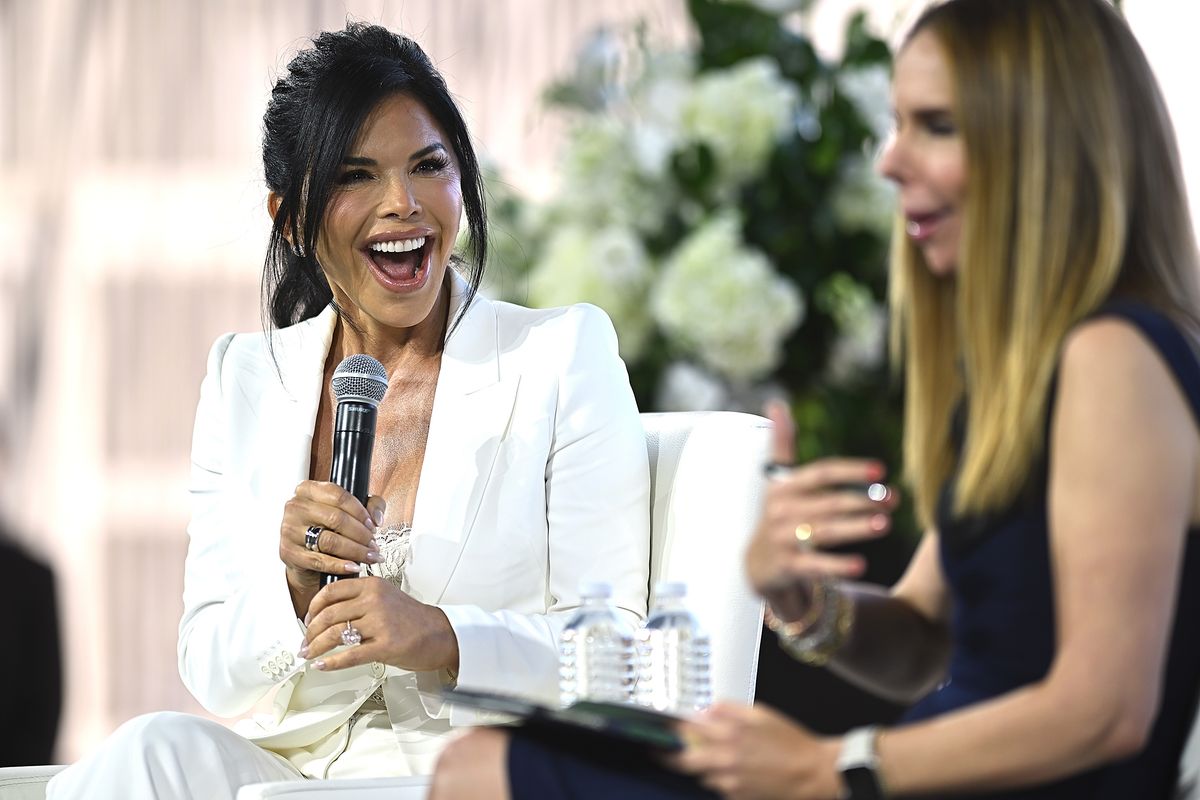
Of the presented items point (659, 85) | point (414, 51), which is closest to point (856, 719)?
point (659, 85)

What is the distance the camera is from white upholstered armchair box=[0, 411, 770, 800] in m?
1.92

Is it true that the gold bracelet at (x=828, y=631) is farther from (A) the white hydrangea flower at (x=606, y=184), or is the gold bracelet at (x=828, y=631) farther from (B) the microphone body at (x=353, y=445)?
(A) the white hydrangea flower at (x=606, y=184)

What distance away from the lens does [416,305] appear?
2.22 meters

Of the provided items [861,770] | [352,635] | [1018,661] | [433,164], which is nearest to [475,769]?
[861,770]

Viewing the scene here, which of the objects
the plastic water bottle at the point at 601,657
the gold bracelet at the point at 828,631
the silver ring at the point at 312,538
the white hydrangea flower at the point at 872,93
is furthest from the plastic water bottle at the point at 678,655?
the white hydrangea flower at the point at 872,93

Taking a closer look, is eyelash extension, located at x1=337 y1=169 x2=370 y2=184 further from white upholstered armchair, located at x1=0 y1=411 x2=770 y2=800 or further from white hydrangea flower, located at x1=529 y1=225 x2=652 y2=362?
white upholstered armchair, located at x1=0 y1=411 x2=770 y2=800

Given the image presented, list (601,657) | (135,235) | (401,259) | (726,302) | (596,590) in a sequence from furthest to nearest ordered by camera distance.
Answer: (135,235) < (401,259) < (726,302) < (601,657) < (596,590)

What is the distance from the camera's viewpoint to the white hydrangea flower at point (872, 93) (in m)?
2.10

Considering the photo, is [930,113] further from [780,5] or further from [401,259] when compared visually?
[401,259]

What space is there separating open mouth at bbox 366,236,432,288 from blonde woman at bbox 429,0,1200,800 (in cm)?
105

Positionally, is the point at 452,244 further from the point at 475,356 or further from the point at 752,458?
the point at 752,458

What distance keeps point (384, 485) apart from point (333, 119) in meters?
0.54

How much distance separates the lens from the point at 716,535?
1.96 meters

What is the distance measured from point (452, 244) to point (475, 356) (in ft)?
0.57
